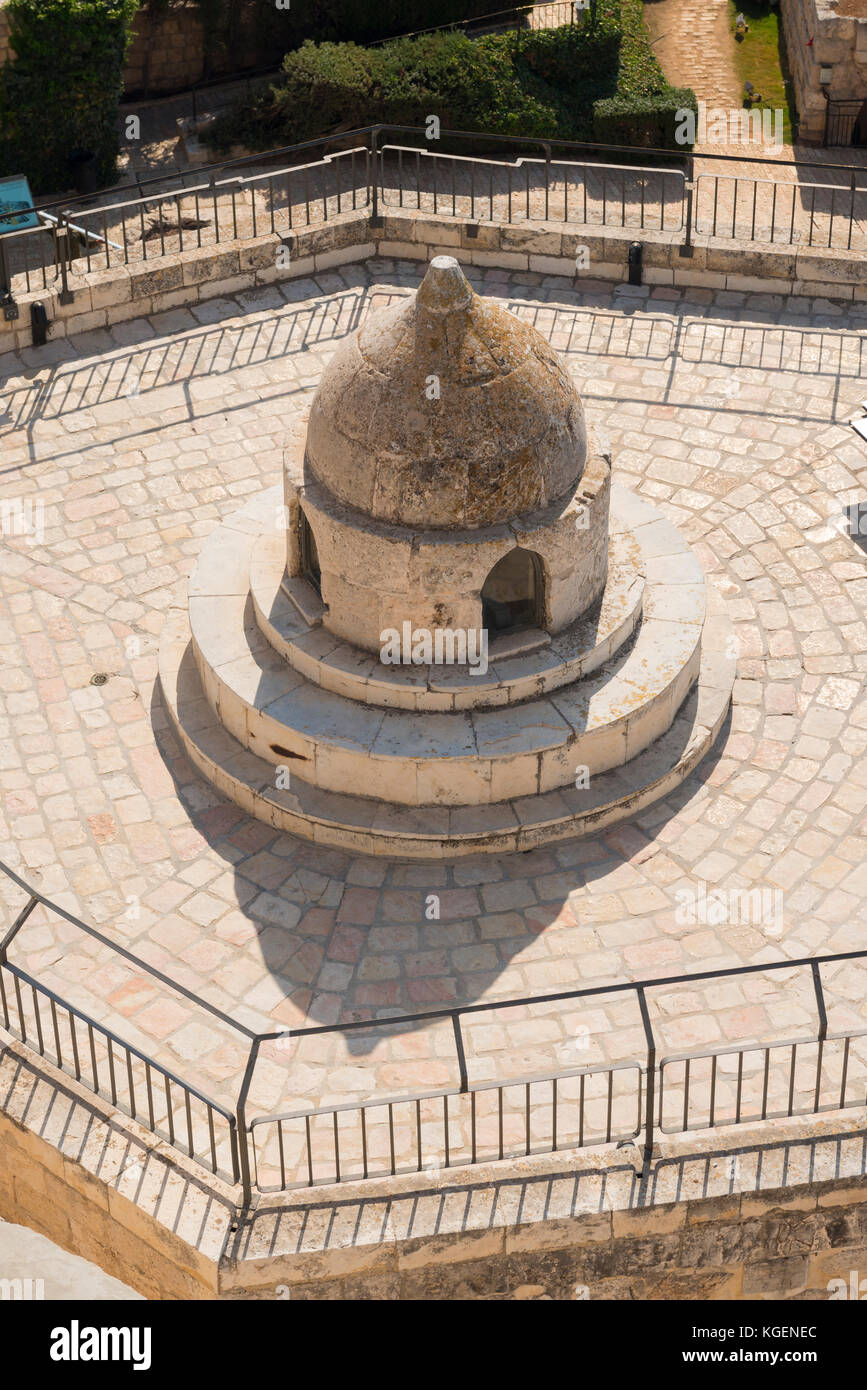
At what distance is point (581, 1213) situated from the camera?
1188cm

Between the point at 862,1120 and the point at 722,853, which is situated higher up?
the point at 722,853

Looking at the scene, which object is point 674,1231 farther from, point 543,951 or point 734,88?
point 734,88

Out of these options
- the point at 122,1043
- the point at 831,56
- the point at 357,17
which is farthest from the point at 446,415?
the point at 357,17

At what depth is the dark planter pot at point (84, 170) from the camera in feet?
77.7

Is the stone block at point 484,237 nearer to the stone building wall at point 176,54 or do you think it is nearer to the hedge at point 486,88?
the hedge at point 486,88

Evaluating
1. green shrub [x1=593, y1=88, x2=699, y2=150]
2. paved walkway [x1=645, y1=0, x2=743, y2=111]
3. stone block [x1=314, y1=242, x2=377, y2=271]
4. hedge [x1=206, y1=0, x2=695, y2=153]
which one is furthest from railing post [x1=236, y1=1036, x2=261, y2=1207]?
paved walkway [x1=645, y1=0, x2=743, y2=111]

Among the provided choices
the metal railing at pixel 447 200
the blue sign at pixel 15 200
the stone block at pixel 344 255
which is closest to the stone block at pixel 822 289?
the metal railing at pixel 447 200

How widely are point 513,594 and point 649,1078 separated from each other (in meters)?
4.21

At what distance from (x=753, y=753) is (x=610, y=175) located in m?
10.8

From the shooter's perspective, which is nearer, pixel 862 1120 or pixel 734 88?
pixel 862 1120

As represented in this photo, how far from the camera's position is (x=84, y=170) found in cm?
2377

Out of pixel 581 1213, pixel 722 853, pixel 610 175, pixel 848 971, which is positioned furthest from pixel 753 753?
pixel 610 175

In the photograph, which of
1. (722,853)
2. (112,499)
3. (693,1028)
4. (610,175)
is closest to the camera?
(693,1028)

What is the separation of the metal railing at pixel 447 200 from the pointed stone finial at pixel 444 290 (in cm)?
646
